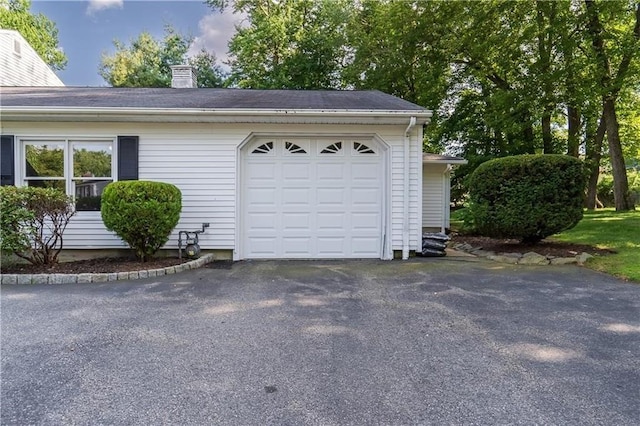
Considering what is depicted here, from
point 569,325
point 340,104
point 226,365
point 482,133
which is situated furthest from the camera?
point 482,133

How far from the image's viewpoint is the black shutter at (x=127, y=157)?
687 cm

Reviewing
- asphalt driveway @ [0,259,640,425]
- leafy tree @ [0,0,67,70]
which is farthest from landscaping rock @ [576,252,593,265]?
leafy tree @ [0,0,67,70]

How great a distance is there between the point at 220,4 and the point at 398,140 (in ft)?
68.1

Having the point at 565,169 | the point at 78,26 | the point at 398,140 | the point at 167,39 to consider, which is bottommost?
the point at 565,169

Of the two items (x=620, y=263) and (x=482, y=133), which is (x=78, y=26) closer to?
A: (x=482, y=133)

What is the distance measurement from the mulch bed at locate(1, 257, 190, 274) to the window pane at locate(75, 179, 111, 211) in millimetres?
1032

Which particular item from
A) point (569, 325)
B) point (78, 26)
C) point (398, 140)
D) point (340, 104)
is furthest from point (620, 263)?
point (78, 26)

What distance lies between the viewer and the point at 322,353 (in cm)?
297

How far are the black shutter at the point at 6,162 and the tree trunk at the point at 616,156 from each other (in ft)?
50.9

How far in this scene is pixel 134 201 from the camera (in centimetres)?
577

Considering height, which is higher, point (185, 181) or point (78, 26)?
point (78, 26)

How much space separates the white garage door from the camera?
7.23 metres

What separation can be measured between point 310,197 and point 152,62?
28571 millimetres

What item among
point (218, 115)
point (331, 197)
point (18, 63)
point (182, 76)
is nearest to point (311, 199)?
point (331, 197)
